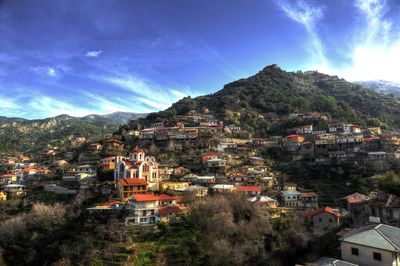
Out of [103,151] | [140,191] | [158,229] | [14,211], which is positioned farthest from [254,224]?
[103,151]

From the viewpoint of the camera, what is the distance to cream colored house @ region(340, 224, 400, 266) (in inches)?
763

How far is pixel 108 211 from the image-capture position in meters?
40.2

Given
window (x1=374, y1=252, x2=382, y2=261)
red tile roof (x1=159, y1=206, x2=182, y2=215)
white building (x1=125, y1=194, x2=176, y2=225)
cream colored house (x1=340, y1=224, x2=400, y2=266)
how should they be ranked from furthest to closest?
red tile roof (x1=159, y1=206, x2=182, y2=215), white building (x1=125, y1=194, x2=176, y2=225), window (x1=374, y1=252, x2=382, y2=261), cream colored house (x1=340, y1=224, x2=400, y2=266)

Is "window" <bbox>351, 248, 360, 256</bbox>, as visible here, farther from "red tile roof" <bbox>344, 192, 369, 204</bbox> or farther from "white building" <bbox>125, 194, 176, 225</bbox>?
"white building" <bbox>125, 194, 176, 225</bbox>

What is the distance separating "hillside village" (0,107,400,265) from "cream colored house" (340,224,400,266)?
2.6 inches

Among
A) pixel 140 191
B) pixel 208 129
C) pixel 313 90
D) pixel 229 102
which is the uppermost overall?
pixel 313 90

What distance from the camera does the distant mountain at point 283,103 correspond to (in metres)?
92.6

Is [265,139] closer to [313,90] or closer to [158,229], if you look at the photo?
[158,229]

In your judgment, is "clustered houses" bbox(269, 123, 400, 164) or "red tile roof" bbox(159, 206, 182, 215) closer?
"red tile roof" bbox(159, 206, 182, 215)

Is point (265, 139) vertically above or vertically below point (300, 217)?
above

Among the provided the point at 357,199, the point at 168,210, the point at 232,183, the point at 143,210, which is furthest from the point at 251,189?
the point at 143,210

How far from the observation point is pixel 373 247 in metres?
19.9

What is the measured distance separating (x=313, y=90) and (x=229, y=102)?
45.9 meters

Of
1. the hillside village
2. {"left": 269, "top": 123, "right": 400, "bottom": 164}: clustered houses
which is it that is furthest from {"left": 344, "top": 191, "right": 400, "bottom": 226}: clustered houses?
{"left": 269, "top": 123, "right": 400, "bottom": 164}: clustered houses
